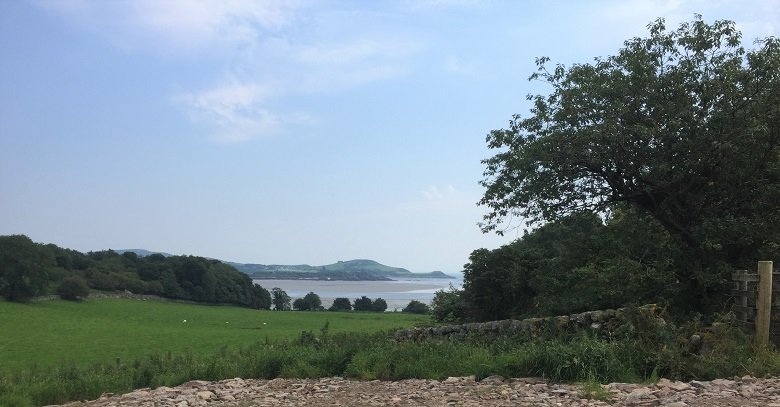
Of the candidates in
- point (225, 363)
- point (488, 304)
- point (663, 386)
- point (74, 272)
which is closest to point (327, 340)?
point (225, 363)

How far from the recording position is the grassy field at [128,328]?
33750mm

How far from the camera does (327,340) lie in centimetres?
1324

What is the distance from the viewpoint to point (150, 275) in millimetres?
Result: 89750

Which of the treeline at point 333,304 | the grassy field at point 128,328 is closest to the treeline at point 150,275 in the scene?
the treeline at point 333,304

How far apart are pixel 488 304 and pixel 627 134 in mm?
14998

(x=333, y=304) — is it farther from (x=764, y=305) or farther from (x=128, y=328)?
(x=764, y=305)

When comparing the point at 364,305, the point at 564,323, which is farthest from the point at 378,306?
the point at 564,323

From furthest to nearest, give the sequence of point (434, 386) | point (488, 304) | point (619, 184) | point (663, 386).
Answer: point (488, 304) → point (619, 184) → point (434, 386) → point (663, 386)

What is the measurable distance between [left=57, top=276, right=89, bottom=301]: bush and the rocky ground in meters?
68.0

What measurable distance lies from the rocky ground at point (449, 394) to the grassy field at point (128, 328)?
561 inches

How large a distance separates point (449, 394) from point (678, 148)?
27.5ft

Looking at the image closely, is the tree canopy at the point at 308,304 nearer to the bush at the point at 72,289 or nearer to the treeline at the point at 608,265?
the bush at the point at 72,289

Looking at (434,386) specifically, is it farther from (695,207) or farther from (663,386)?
(695,207)

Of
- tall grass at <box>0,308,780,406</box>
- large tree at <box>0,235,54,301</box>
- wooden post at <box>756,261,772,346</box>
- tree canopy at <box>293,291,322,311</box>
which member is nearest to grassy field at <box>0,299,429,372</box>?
large tree at <box>0,235,54,301</box>
